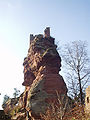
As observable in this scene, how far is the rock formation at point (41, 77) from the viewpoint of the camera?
21.4 metres

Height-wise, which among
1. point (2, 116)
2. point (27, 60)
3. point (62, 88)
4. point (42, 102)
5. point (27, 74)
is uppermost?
point (27, 60)

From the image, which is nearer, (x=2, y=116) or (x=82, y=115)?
(x=82, y=115)

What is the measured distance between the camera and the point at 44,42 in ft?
95.7

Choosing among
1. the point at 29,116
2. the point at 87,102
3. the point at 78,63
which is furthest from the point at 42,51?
the point at 87,102

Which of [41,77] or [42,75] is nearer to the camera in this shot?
[41,77]

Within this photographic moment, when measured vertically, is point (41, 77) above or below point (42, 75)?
below

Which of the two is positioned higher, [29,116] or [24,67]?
[24,67]

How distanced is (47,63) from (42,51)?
296 centimetres

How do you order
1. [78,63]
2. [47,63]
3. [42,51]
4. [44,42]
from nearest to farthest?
[78,63], [47,63], [42,51], [44,42]

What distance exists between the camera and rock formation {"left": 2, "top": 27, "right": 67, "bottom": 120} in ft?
70.3

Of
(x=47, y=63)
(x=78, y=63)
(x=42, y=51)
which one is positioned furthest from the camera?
(x=42, y=51)

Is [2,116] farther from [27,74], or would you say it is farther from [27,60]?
[27,60]

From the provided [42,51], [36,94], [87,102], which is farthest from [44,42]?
[87,102]

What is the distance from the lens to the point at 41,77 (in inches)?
935
